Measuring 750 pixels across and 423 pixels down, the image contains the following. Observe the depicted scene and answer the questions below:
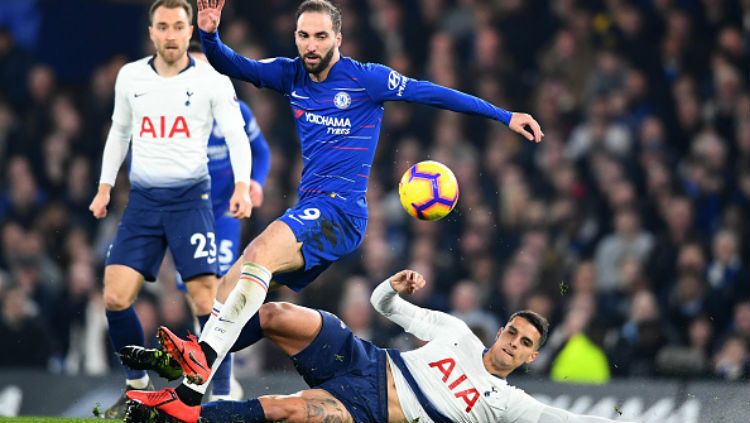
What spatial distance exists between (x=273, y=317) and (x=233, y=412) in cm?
64

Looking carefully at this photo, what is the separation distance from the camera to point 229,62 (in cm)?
768

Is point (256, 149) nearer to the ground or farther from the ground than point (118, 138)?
nearer to the ground

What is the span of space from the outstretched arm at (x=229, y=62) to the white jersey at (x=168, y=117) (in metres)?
0.48

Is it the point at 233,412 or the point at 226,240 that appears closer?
the point at 233,412

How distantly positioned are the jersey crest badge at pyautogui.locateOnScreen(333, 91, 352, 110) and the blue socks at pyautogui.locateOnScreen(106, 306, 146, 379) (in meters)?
1.82

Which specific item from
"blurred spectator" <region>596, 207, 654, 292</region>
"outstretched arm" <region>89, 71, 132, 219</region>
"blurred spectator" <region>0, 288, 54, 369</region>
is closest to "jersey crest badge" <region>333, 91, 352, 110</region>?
"outstretched arm" <region>89, 71, 132, 219</region>

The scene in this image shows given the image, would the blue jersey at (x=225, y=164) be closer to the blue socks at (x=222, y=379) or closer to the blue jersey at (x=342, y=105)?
the blue socks at (x=222, y=379)

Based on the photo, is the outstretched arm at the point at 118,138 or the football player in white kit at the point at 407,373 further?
the outstretched arm at the point at 118,138

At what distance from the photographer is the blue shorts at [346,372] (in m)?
7.40

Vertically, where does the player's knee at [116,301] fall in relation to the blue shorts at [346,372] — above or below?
above

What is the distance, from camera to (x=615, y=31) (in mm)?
13492

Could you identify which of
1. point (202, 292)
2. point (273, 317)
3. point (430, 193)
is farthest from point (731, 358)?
point (273, 317)

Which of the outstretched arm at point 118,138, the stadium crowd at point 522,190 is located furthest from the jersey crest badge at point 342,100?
the stadium crowd at point 522,190

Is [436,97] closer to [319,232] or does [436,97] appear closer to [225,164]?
[319,232]
